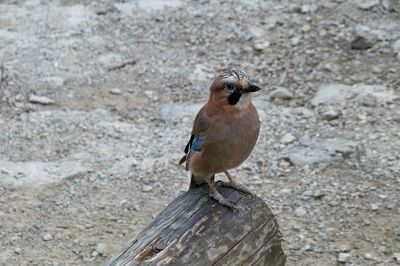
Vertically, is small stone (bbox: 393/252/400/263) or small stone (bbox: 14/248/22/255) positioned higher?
small stone (bbox: 393/252/400/263)

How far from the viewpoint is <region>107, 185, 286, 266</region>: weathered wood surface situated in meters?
3.75

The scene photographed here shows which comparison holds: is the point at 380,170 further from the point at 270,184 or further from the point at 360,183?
the point at 270,184

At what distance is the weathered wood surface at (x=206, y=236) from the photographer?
3.75 m

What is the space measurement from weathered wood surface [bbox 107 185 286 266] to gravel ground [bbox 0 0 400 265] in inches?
49.6

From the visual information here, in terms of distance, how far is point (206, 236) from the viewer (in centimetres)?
387

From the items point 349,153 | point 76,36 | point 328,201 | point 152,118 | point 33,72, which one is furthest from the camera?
point 76,36

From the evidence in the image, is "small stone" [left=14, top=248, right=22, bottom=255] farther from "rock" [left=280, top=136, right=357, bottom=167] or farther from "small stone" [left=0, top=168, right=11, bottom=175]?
"rock" [left=280, top=136, right=357, bottom=167]

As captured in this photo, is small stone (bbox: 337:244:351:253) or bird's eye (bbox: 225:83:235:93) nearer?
bird's eye (bbox: 225:83:235:93)

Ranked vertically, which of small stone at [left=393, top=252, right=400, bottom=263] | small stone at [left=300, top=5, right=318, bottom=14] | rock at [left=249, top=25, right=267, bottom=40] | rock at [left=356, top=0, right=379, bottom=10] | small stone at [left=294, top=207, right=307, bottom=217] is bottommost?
small stone at [left=294, top=207, right=307, bottom=217]

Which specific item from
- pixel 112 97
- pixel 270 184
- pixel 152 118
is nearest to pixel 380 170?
pixel 270 184

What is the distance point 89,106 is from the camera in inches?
279

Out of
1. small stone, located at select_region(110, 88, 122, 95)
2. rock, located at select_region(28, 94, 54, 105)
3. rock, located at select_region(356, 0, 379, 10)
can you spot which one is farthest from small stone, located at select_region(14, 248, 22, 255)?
rock, located at select_region(356, 0, 379, 10)

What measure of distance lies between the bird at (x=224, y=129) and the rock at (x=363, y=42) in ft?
11.2

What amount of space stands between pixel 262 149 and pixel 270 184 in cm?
45
